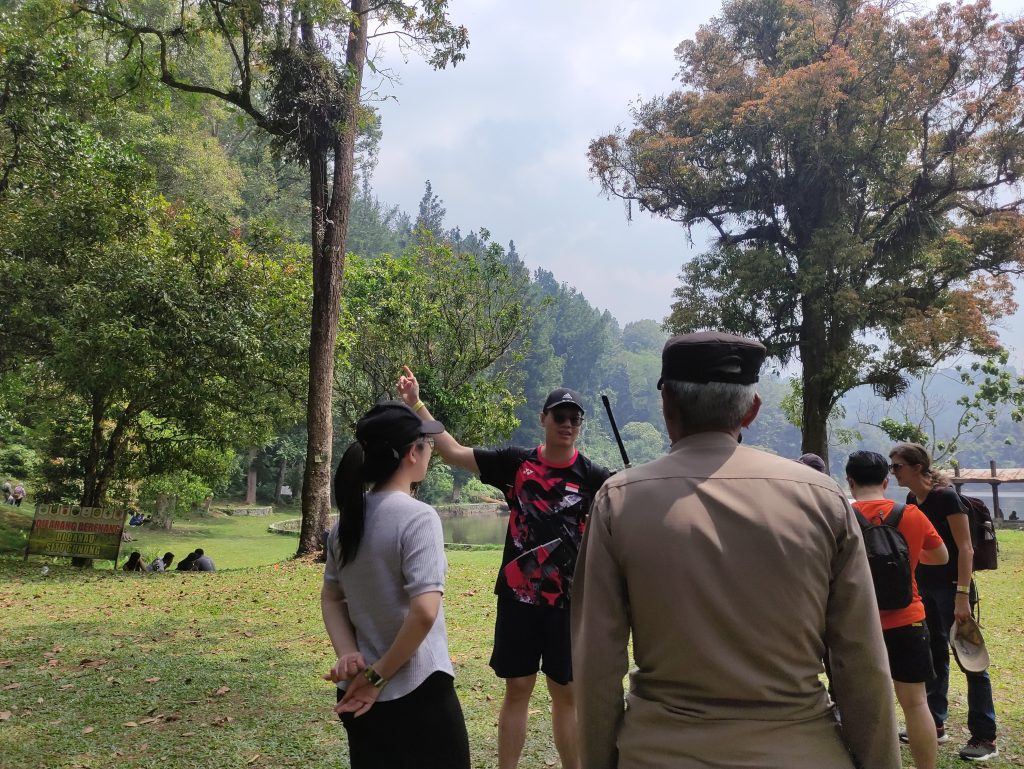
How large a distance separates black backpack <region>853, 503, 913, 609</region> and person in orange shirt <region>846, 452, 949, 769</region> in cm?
6

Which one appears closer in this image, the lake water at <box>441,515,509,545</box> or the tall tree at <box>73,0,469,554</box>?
the tall tree at <box>73,0,469,554</box>

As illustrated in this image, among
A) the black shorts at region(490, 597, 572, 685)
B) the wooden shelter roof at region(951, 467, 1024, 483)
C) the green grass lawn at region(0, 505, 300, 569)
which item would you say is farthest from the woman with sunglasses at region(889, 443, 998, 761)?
the wooden shelter roof at region(951, 467, 1024, 483)

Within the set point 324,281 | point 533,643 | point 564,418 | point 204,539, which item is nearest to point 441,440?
point 564,418

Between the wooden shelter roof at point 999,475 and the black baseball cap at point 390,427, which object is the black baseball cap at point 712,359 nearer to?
the black baseball cap at point 390,427

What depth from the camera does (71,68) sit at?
1262cm

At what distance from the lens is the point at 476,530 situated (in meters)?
40.8

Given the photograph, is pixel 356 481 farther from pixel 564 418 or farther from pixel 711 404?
pixel 564 418

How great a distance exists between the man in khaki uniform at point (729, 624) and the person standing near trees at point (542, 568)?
175 cm

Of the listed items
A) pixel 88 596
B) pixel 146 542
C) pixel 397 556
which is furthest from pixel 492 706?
pixel 146 542

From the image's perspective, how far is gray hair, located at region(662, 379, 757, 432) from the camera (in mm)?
1931

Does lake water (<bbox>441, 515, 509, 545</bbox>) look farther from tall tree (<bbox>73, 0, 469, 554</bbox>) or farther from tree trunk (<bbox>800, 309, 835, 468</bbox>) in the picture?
tall tree (<bbox>73, 0, 469, 554</bbox>)

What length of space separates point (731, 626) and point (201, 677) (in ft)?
18.7

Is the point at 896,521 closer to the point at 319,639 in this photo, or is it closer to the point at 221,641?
the point at 319,639

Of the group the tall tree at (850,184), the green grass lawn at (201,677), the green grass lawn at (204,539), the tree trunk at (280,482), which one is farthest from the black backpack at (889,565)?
the tree trunk at (280,482)
